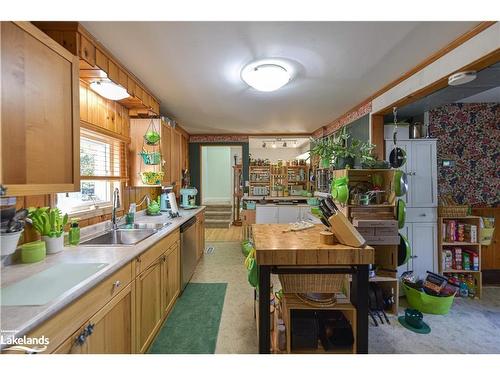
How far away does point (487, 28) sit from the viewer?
1.55 m

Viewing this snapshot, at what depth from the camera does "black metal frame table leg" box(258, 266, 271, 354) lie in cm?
149

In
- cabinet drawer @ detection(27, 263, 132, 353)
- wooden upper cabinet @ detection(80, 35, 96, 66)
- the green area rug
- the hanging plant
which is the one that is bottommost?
the green area rug

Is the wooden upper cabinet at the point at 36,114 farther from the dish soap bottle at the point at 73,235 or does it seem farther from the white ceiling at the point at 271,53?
the white ceiling at the point at 271,53

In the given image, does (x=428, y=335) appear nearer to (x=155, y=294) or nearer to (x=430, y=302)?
(x=430, y=302)

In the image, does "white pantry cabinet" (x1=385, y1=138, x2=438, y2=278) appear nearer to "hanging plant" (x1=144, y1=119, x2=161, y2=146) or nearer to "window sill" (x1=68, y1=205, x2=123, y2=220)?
"hanging plant" (x1=144, y1=119, x2=161, y2=146)

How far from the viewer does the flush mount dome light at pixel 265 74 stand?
2.07 m

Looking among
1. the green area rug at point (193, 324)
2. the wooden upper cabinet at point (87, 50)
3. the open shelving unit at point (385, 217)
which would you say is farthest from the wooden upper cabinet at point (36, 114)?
the open shelving unit at point (385, 217)

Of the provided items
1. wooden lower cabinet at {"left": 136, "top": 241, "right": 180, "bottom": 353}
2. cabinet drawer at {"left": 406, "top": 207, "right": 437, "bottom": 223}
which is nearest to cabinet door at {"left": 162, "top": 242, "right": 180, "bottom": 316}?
wooden lower cabinet at {"left": 136, "top": 241, "right": 180, "bottom": 353}

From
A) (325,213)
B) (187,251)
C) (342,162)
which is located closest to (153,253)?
(187,251)

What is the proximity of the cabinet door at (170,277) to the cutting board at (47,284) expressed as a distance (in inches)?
36.0

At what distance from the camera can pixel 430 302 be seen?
238cm

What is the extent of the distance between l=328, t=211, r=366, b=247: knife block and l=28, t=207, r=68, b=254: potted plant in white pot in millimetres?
1795

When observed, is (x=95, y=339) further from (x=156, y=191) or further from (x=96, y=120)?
(x=156, y=191)
